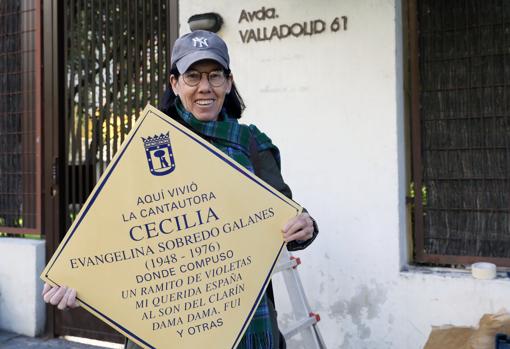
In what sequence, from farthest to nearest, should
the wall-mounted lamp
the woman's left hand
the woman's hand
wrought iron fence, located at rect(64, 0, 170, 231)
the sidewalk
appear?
1. the sidewalk
2. wrought iron fence, located at rect(64, 0, 170, 231)
3. the wall-mounted lamp
4. the woman's left hand
5. the woman's hand

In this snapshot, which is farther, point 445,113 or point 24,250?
point 24,250

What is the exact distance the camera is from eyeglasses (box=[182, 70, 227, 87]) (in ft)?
5.56

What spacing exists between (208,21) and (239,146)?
7.66 ft

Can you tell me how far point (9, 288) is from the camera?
15.7 feet

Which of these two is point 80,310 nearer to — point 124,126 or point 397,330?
point 124,126

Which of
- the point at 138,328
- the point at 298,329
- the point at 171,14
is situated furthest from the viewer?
the point at 171,14

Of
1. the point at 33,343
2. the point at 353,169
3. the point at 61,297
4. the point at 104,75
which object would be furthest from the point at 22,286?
the point at 61,297

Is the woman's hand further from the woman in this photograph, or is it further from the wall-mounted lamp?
the wall-mounted lamp

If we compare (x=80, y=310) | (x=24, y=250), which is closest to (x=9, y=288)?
(x=24, y=250)

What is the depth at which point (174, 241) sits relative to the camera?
163cm

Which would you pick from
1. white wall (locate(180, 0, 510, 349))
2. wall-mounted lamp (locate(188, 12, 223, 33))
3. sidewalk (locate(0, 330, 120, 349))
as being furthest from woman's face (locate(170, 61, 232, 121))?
sidewalk (locate(0, 330, 120, 349))

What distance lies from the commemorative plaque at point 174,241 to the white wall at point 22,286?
3388 mm

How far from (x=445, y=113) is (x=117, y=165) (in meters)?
2.45

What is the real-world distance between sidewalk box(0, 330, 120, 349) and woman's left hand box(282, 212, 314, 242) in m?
3.39
